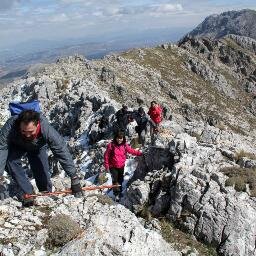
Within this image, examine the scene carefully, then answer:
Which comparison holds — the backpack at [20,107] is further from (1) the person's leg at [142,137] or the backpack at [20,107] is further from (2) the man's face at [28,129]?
(1) the person's leg at [142,137]

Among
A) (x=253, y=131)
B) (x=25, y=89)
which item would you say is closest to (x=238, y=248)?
(x=25, y=89)

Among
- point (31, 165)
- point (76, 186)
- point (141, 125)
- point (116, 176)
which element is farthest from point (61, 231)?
point (141, 125)

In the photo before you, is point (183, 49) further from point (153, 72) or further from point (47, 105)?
point (47, 105)

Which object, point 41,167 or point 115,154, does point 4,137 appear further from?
point 115,154

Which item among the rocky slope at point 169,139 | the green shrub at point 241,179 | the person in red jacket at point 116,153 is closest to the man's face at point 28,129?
the rocky slope at point 169,139

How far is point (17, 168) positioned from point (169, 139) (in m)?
12.7

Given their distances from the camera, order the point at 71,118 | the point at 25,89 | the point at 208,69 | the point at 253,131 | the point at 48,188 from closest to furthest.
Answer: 1. the point at 48,188
2. the point at 71,118
3. the point at 25,89
4. the point at 253,131
5. the point at 208,69

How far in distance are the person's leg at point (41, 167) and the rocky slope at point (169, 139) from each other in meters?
0.67

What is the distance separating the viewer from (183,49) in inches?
4215

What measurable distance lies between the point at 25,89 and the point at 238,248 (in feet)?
177

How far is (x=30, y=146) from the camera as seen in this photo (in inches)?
441

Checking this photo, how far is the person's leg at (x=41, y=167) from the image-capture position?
40.4 feet

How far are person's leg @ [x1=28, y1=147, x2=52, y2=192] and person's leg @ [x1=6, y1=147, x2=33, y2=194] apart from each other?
0.39 m

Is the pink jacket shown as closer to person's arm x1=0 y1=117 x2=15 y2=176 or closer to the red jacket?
person's arm x1=0 y1=117 x2=15 y2=176
